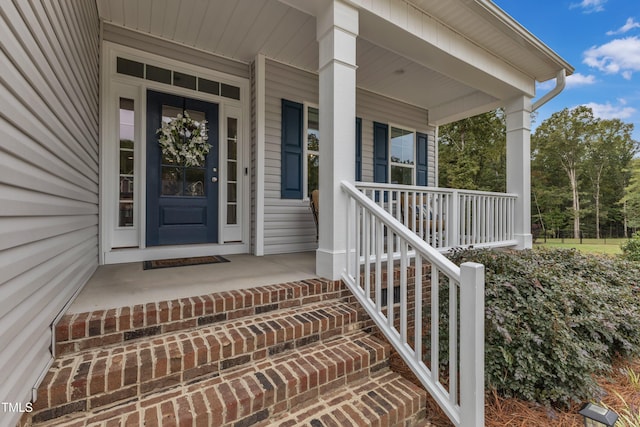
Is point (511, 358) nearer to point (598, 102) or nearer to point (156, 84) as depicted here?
point (156, 84)

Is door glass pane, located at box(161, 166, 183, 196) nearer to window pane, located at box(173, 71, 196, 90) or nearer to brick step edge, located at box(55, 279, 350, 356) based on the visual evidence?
window pane, located at box(173, 71, 196, 90)

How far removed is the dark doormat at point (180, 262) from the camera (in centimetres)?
291

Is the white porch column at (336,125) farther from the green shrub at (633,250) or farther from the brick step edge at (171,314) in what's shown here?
the green shrub at (633,250)

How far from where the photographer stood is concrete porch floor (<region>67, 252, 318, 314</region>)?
72.1 inches

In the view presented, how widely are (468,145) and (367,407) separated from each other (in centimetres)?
1261

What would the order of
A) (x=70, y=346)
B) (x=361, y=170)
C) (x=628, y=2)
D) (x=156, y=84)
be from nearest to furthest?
(x=70, y=346)
(x=156, y=84)
(x=361, y=170)
(x=628, y=2)

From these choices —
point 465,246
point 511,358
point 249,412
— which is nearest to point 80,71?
point 249,412

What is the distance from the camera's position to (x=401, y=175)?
5.48m

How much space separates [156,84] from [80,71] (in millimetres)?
1273

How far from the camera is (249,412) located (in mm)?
1316

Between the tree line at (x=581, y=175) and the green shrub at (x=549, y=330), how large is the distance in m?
12.7

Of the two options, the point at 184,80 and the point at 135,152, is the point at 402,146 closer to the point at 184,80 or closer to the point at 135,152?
the point at 184,80

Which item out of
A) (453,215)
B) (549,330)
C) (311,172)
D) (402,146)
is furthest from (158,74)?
(549,330)

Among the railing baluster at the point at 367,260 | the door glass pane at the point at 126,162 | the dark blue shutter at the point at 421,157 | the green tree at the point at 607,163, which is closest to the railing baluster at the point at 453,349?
the railing baluster at the point at 367,260
